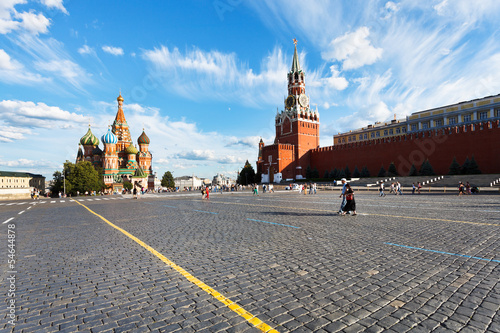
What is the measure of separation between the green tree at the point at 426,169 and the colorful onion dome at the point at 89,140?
71536mm

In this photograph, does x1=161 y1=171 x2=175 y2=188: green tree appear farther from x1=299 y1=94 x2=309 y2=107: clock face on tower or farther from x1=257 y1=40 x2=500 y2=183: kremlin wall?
x1=299 y1=94 x2=309 y2=107: clock face on tower

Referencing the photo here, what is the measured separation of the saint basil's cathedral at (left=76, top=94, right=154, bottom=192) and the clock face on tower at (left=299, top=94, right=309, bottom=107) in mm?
43347

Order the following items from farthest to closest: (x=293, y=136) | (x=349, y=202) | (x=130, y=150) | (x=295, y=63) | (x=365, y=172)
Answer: (x=295, y=63)
(x=130, y=150)
(x=293, y=136)
(x=365, y=172)
(x=349, y=202)

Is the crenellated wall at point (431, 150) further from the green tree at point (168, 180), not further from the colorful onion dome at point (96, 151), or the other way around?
the green tree at point (168, 180)

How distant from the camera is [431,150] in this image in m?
40.2

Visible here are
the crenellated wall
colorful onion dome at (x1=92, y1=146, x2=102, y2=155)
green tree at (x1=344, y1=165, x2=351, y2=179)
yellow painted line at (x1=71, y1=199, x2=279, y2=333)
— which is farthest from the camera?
colorful onion dome at (x1=92, y1=146, x2=102, y2=155)

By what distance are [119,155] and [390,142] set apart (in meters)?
62.3

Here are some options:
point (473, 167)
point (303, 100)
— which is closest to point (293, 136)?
point (303, 100)

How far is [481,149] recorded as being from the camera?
34.9 metres

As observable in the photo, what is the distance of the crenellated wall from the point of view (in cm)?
3434

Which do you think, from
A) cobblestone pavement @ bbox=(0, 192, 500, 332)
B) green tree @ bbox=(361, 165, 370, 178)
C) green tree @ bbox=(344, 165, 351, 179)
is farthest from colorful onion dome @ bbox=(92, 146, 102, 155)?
cobblestone pavement @ bbox=(0, 192, 500, 332)

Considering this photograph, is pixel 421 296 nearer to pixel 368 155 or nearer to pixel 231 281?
pixel 231 281

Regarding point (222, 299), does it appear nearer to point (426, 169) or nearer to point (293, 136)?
point (426, 169)

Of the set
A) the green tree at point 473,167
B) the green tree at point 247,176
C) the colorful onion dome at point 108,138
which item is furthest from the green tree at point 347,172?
the colorful onion dome at point 108,138
